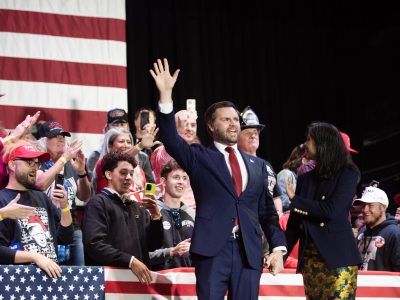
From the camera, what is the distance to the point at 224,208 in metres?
4.36

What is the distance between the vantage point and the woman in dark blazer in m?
4.75

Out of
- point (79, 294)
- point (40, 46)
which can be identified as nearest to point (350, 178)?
point (79, 294)

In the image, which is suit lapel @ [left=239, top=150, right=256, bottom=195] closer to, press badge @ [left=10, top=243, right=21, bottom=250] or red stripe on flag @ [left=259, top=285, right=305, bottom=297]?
red stripe on flag @ [left=259, top=285, right=305, bottom=297]

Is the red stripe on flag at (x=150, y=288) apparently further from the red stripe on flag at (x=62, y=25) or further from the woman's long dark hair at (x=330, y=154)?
the red stripe on flag at (x=62, y=25)

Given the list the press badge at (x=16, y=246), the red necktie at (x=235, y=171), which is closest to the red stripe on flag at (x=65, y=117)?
the press badge at (x=16, y=246)

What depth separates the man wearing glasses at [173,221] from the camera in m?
5.45

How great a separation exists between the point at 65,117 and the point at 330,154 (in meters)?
4.11

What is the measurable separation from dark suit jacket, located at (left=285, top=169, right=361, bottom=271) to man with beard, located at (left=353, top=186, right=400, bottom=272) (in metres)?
1.98

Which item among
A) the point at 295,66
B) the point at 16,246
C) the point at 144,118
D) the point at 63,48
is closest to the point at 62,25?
the point at 63,48

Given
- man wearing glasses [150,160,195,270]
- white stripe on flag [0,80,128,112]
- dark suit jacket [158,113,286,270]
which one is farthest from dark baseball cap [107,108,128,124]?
dark suit jacket [158,113,286,270]

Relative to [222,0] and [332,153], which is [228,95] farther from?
[332,153]

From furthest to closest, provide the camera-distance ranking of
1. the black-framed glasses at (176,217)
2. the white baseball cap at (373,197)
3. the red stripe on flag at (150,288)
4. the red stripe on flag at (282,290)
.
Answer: the white baseball cap at (373,197), the black-framed glasses at (176,217), the red stripe on flag at (282,290), the red stripe on flag at (150,288)

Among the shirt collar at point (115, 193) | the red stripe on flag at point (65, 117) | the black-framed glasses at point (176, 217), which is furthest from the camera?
the red stripe on flag at point (65, 117)

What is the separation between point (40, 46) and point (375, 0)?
4.78 metres
